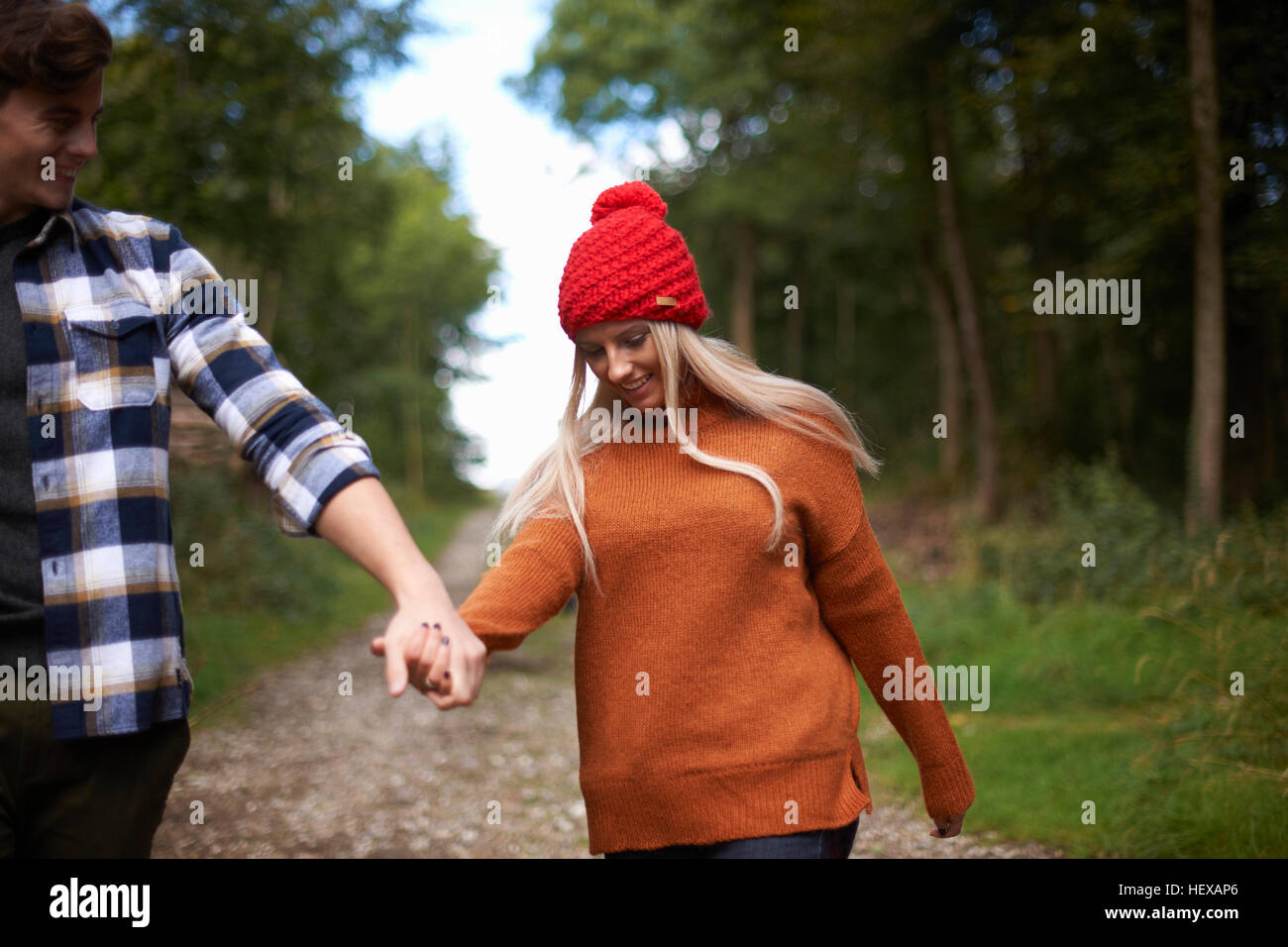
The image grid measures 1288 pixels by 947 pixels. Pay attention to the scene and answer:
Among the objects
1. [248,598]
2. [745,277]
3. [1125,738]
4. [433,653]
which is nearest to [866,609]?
[433,653]

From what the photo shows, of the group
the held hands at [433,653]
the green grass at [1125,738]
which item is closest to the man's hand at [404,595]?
the held hands at [433,653]

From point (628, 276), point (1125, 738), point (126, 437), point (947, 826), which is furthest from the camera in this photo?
point (1125, 738)

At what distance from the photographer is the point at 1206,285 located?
28.9 ft

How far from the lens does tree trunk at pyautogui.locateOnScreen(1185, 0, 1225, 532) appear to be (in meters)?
8.45

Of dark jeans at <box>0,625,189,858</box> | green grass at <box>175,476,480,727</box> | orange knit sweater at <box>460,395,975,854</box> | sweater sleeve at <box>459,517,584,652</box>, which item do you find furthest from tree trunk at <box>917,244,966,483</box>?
dark jeans at <box>0,625,189,858</box>

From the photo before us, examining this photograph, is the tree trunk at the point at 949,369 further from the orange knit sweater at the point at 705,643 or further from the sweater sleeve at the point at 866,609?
the orange knit sweater at the point at 705,643

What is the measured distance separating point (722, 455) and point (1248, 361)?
9.08 m

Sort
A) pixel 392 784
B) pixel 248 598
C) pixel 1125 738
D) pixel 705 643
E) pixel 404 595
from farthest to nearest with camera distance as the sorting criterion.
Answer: pixel 248 598 < pixel 392 784 < pixel 1125 738 < pixel 705 643 < pixel 404 595

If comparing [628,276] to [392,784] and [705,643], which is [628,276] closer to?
[705,643]

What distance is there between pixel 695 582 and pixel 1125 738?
4267mm

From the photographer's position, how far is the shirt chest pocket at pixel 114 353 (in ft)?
5.79

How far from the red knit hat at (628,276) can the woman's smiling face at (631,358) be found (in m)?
0.03
